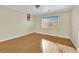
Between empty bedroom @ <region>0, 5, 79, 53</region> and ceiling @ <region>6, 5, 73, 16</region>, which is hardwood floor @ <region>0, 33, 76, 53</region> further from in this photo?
ceiling @ <region>6, 5, 73, 16</region>

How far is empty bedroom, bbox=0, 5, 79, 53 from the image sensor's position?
85 centimetres

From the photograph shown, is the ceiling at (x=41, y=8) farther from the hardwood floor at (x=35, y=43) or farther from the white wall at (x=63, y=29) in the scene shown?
the hardwood floor at (x=35, y=43)

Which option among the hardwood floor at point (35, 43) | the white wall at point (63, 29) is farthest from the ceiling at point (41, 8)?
the hardwood floor at point (35, 43)

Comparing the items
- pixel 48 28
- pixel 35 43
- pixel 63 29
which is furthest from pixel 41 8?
pixel 35 43

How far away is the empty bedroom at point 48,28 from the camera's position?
85cm

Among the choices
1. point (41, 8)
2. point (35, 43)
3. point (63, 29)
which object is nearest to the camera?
point (41, 8)

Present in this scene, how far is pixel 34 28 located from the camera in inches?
46.8

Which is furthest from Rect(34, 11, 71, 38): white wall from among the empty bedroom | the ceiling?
the ceiling

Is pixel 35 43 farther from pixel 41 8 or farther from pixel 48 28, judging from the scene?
pixel 41 8

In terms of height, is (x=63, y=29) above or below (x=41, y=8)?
below

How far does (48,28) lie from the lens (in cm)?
106
